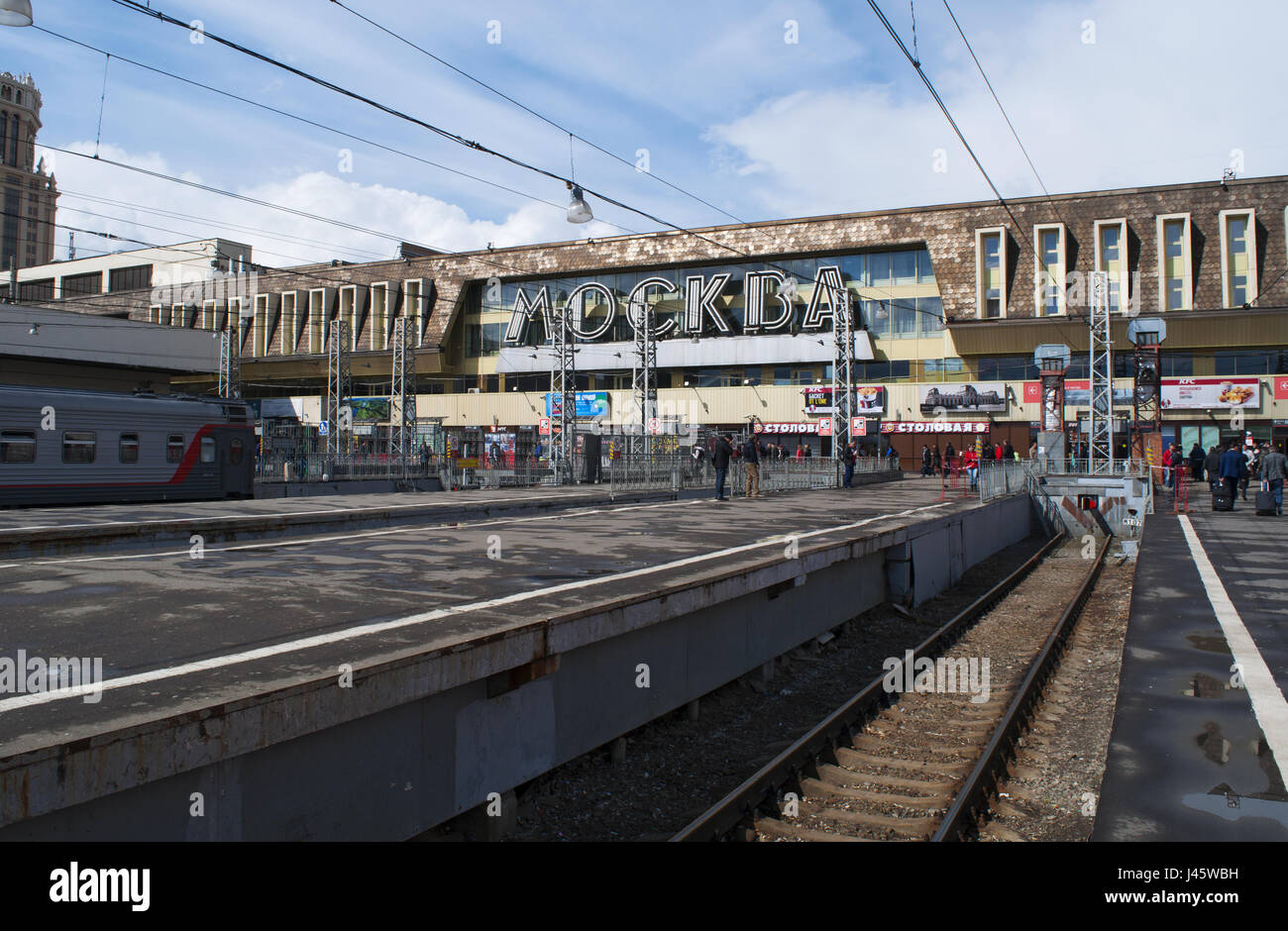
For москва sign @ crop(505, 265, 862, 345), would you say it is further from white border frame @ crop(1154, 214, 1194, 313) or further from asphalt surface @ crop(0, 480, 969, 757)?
asphalt surface @ crop(0, 480, 969, 757)

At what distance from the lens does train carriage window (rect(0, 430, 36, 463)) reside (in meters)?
19.7

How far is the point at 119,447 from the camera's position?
22234mm

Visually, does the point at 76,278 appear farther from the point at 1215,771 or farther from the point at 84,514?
the point at 1215,771

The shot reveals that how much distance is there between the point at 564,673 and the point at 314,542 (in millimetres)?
6250

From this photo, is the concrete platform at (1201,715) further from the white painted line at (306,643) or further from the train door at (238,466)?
the train door at (238,466)

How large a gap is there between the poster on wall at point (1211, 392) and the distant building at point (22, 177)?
141m

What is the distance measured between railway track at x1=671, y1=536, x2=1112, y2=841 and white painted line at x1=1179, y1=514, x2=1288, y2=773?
1.85 m

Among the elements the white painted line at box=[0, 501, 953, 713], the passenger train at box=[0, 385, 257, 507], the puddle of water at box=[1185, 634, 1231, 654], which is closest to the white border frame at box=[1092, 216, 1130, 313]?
the passenger train at box=[0, 385, 257, 507]

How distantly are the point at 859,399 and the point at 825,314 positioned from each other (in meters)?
5.88

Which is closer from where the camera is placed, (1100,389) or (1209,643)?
(1209,643)

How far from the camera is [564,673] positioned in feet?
21.9

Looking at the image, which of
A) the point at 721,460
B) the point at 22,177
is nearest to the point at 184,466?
the point at 721,460

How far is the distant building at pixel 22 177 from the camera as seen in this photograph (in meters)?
129

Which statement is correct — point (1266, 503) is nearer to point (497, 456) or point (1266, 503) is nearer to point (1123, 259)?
point (497, 456)
